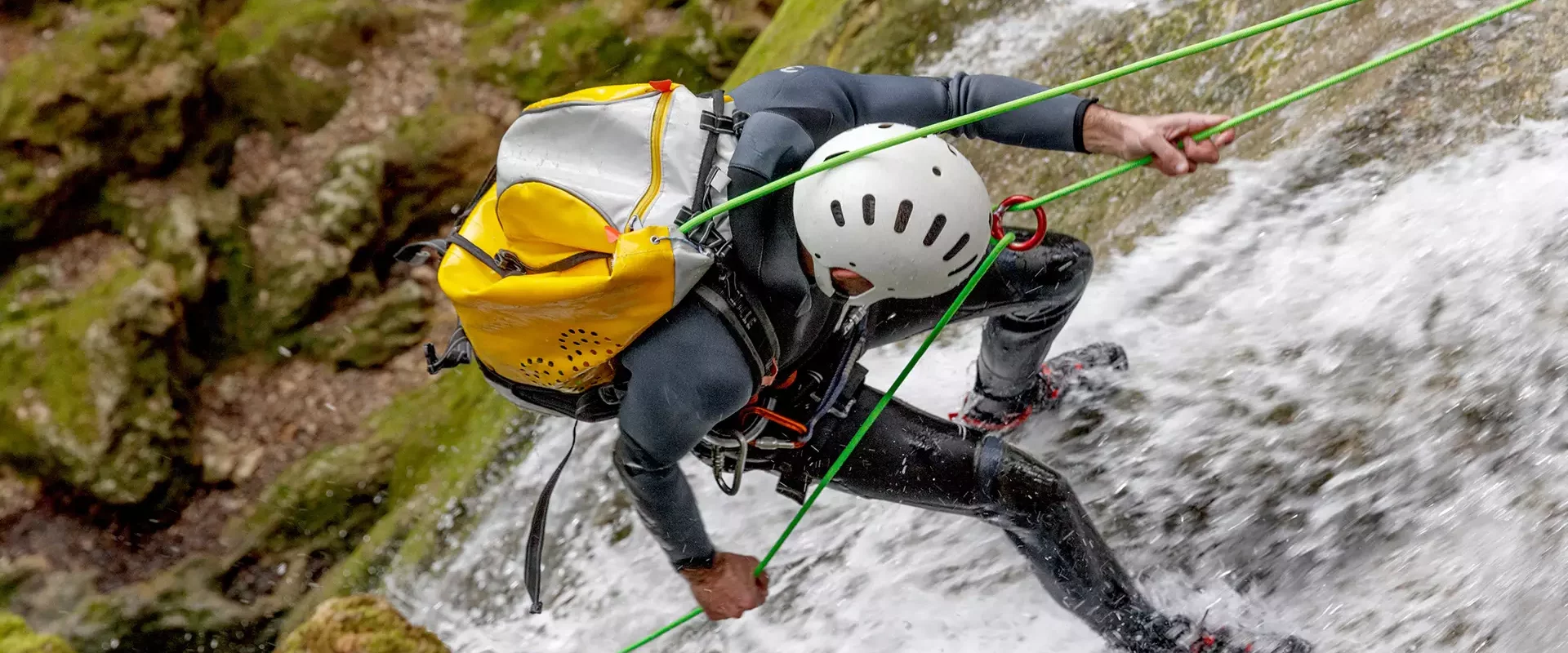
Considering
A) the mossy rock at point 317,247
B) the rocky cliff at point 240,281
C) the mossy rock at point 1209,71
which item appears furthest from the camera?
the mossy rock at point 317,247

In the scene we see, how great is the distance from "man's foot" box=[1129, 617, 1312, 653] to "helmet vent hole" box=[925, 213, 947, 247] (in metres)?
1.73

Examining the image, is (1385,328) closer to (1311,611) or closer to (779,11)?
(1311,611)

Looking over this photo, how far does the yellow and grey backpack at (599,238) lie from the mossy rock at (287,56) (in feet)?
23.4

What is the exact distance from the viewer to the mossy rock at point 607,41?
317 inches

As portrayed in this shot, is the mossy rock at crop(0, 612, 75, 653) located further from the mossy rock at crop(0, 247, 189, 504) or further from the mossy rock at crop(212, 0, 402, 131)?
the mossy rock at crop(212, 0, 402, 131)

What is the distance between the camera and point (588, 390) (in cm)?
272

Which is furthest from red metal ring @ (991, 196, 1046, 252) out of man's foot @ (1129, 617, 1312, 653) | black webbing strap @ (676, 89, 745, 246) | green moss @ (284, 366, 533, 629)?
green moss @ (284, 366, 533, 629)

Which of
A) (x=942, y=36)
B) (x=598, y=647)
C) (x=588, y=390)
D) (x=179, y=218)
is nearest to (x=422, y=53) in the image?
(x=179, y=218)

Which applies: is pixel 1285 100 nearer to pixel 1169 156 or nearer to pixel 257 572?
pixel 1169 156

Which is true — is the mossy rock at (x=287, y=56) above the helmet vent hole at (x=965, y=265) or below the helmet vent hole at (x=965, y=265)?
below

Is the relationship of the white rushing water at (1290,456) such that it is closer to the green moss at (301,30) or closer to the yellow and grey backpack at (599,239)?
the yellow and grey backpack at (599,239)

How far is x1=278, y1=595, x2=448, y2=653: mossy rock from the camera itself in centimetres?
374

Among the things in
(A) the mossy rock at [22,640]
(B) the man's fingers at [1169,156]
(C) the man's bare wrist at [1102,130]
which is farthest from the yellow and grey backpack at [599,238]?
(A) the mossy rock at [22,640]

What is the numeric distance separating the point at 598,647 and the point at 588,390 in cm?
234
